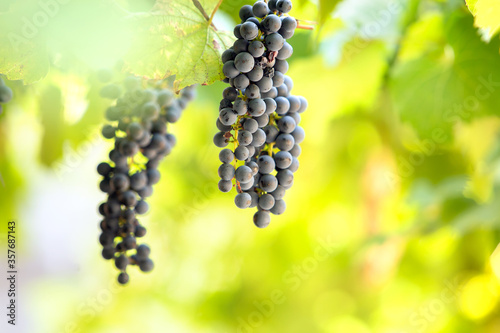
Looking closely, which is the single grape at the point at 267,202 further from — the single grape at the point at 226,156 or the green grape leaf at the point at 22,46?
the green grape leaf at the point at 22,46

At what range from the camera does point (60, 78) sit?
Result: 1.05 m

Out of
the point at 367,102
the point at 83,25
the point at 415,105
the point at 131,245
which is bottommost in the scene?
the point at 131,245

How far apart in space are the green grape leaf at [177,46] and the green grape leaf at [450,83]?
0.65 meters

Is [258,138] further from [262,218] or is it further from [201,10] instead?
[201,10]

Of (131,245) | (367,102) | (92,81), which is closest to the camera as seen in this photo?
(131,245)

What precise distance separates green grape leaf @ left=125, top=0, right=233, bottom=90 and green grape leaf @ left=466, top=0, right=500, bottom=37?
358 millimetres

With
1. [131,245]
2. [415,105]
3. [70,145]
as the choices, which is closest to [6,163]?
[70,145]

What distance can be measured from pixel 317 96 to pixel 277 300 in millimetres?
1397

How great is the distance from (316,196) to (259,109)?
154cm

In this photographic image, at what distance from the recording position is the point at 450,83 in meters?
1.08

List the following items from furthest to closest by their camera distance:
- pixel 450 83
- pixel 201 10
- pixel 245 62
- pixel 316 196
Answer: pixel 316 196, pixel 450 83, pixel 201 10, pixel 245 62

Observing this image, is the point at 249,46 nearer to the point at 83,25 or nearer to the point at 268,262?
the point at 83,25

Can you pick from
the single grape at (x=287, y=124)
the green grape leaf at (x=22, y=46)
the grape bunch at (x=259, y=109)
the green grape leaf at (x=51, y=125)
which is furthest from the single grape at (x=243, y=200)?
the green grape leaf at (x=51, y=125)

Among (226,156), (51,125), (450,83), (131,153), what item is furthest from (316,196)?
(226,156)
